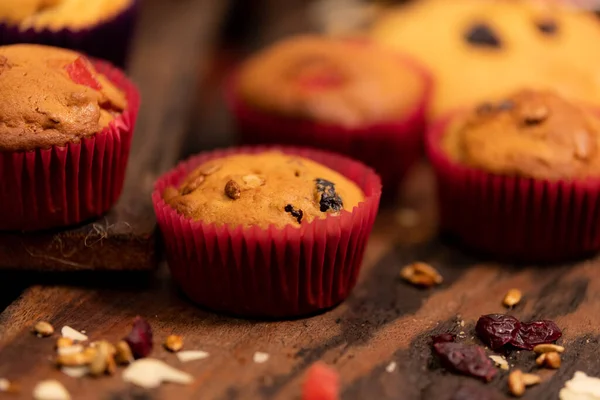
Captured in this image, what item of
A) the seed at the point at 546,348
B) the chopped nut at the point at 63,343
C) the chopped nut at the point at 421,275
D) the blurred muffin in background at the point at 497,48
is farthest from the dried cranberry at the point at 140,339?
the blurred muffin in background at the point at 497,48

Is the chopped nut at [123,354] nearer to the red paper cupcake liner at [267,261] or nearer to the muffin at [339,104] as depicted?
the red paper cupcake liner at [267,261]

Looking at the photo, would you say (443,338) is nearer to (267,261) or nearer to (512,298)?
(512,298)

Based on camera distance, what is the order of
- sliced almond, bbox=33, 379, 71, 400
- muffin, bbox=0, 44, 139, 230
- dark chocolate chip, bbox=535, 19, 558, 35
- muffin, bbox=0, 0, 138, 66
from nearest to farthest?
sliced almond, bbox=33, 379, 71, 400 < muffin, bbox=0, 44, 139, 230 < muffin, bbox=0, 0, 138, 66 < dark chocolate chip, bbox=535, 19, 558, 35

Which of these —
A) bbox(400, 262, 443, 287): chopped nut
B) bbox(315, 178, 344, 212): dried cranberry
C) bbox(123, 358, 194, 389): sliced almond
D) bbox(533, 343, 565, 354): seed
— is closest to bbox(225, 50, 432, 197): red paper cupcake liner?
bbox(400, 262, 443, 287): chopped nut

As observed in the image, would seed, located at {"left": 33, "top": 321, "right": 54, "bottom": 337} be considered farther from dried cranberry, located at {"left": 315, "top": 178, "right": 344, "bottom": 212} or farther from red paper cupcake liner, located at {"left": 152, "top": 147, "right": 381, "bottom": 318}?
dried cranberry, located at {"left": 315, "top": 178, "right": 344, "bottom": 212}

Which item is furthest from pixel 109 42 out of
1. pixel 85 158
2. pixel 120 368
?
pixel 120 368
